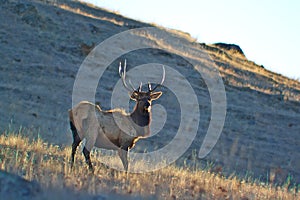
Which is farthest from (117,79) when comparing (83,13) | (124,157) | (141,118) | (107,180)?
(107,180)

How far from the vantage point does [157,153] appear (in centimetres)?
1828

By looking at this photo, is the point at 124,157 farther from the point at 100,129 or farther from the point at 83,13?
the point at 83,13

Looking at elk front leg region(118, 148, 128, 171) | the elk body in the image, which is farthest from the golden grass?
elk front leg region(118, 148, 128, 171)

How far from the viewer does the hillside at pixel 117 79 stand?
2027 cm

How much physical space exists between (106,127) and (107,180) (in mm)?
2229

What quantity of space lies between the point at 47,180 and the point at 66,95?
604 inches

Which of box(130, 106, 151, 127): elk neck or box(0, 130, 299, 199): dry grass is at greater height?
box(130, 106, 151, 127): elk neck

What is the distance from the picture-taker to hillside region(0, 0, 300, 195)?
20.3 meters

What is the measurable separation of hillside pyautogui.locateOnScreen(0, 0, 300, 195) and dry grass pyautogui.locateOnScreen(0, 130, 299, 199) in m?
4.77

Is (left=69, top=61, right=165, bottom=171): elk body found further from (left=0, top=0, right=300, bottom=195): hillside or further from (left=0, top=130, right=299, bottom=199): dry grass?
(left=0, top=0, right=300, bottom=195): hillside

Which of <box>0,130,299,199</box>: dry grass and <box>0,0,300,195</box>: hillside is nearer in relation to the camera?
<box>0,130,299,199</box>: dry grass

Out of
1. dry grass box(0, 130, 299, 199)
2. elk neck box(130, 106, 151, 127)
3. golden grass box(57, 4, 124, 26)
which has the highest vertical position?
golden grass box(57, 4, 124, 26)

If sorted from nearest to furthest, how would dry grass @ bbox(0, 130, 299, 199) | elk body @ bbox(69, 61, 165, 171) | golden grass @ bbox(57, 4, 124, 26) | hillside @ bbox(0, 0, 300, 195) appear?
1. dry grass @ bbox(0, 130, 299, 199)
2. elk body @ bbox(69, 61, 165, 171)
3. hillside @ bbox(0, 0, 300, 195)
4. golden grass @ bbox(57, 4, 124, 26)

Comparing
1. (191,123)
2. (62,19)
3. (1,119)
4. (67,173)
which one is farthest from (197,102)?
(67,173)
